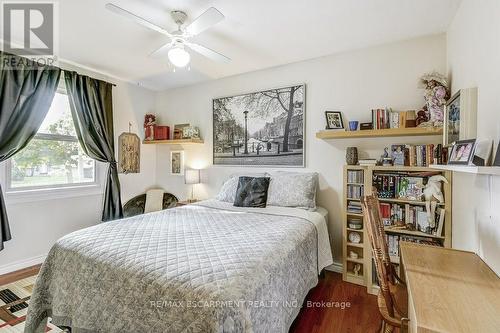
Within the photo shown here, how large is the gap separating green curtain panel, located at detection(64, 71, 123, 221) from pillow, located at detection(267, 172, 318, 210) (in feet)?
7.47

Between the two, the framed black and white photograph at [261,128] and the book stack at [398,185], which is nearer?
the book stack at [398,185]

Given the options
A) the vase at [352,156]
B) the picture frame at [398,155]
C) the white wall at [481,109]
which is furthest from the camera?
the vase at [352,156]

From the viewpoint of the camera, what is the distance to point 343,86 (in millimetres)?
2730

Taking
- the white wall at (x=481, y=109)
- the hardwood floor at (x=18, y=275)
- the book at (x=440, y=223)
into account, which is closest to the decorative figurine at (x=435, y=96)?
the white wall at (x=481, y=109)

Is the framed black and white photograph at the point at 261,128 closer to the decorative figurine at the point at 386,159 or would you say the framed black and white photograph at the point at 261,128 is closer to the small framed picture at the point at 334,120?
the small framed picture at the point at 334,120

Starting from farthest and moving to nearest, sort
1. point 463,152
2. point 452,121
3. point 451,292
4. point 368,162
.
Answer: point 368,162 < point 452,121 < point 463,152 < point 451,292

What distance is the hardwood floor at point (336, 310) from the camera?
1.81 metres

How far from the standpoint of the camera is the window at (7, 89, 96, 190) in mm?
2717

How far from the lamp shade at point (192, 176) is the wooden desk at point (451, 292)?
2819mm

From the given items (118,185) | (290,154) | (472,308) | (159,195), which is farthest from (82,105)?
(472,308)

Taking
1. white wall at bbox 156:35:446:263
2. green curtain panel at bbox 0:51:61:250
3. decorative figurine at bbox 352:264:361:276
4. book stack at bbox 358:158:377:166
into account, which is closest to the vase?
book stack at bbox 358:158:377:166

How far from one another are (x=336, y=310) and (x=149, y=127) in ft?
11.9

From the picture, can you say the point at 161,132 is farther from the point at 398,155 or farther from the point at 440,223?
the point at 440,223

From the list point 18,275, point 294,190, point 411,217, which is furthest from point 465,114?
point 18,275
